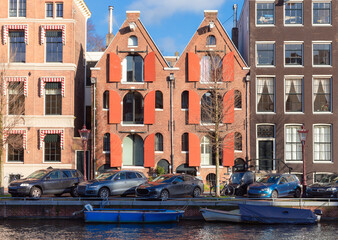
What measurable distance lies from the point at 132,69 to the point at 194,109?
6287mm

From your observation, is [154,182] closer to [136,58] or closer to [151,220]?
[151,220]

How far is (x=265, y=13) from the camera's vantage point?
4159cm

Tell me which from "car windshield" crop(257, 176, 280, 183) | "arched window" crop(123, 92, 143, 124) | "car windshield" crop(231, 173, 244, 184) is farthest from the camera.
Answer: "arched window" crop(123, 92, 143, 124)

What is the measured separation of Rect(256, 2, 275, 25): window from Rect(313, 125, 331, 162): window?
977 cm

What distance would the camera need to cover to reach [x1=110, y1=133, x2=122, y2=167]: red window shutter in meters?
40.2

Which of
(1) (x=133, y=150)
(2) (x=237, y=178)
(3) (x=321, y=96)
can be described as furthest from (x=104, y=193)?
(3) (x=321, y=96)

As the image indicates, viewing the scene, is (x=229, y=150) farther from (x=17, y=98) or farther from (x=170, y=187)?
(x=17, y=98)

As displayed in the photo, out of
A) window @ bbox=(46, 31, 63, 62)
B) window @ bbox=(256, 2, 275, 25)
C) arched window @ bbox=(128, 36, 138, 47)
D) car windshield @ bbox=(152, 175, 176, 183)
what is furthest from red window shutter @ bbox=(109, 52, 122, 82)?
car windshield @ bbox=(152, 175, 176, 183)

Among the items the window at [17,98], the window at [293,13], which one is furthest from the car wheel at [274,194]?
the window at [17,98]

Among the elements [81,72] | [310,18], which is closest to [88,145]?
[81,72]

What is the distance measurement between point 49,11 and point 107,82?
7.87 meters

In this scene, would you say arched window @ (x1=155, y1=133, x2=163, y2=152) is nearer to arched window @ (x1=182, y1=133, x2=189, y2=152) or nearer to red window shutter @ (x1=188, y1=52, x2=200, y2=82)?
arched window @ (x1=182, y1=133, x2=189, y2=152)

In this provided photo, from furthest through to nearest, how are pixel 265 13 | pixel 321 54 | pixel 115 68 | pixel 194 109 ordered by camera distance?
pixel 265 13
pixel 321 54
pixel 115 68
pixel 194 109

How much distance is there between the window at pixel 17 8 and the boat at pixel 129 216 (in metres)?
21.1
